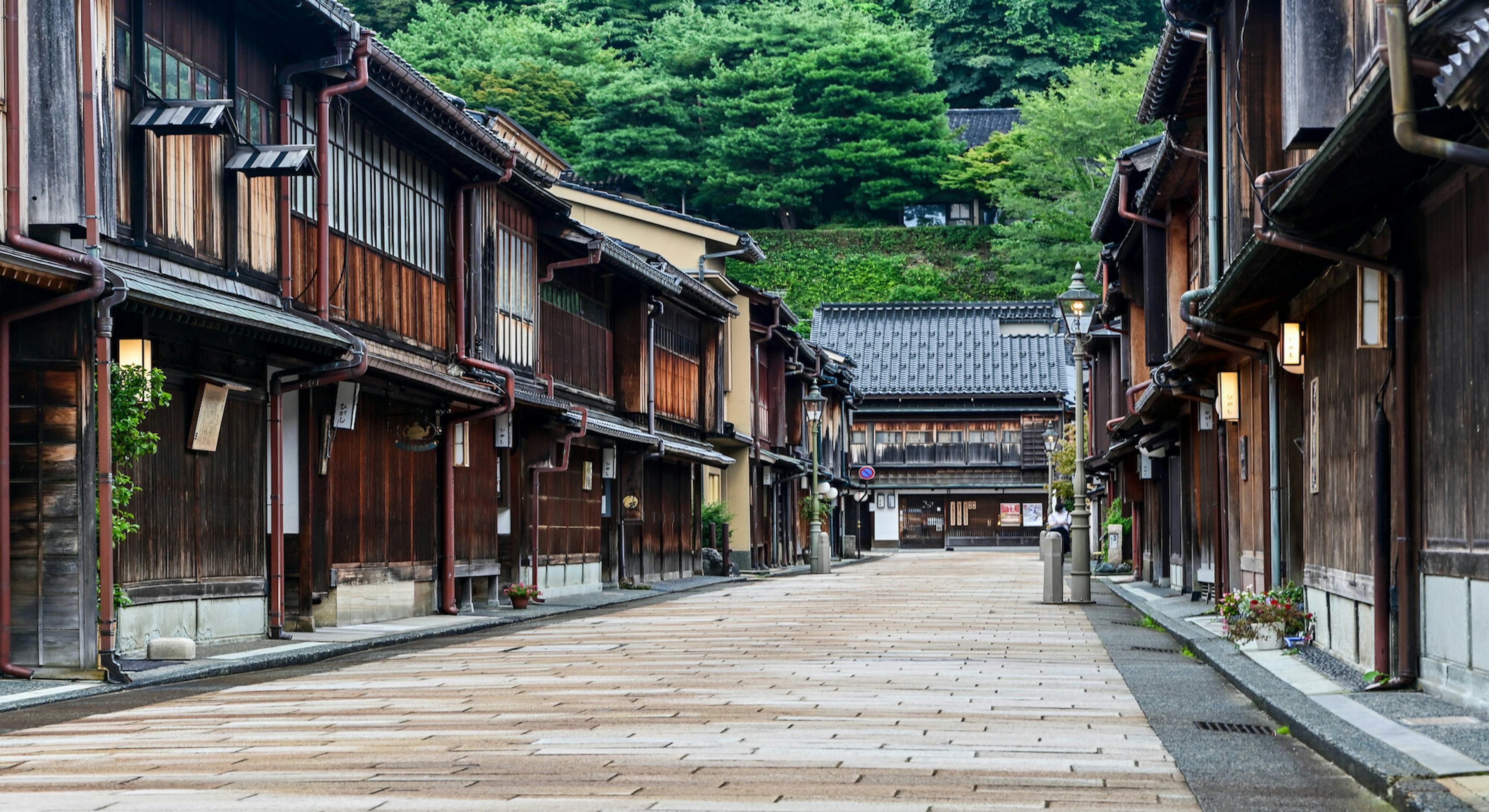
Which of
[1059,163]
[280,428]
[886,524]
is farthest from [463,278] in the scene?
[886,524]

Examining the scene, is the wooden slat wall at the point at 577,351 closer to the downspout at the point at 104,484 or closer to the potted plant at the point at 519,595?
the potted plant at the point at 519,595

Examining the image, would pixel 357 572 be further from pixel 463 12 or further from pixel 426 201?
pixel 463 12

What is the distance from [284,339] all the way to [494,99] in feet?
177

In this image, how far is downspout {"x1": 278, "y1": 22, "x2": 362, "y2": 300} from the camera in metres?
18.6

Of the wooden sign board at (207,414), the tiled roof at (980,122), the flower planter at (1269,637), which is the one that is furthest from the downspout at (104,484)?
the tiled roof at (980,122)

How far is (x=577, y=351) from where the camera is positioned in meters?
32.0

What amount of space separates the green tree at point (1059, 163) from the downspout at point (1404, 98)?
57561 mm

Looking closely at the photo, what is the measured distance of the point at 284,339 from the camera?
16.7 meters

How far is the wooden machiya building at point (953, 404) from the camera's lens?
79.0m

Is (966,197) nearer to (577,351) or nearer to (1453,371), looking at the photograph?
(577,351)

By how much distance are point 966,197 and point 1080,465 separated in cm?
5350

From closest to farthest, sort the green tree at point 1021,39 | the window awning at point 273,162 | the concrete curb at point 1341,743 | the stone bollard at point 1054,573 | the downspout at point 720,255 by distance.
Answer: the concrete curb at point 1341,743
the window awning at point 273,162
the stone bollard at point 1054,573
the downspout at point 720,255
the green tree at point 1021,39

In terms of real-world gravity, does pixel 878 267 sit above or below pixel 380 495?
above

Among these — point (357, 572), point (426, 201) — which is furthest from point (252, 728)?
point (426, 201)
